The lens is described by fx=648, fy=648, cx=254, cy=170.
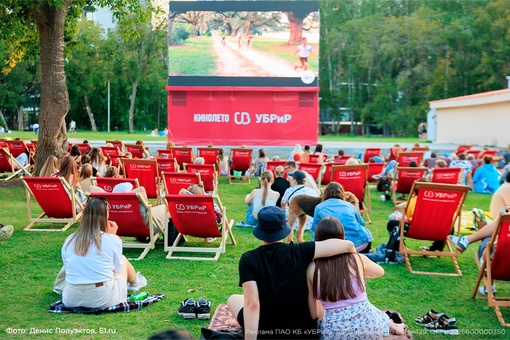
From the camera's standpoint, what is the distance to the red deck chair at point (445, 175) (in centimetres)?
1170

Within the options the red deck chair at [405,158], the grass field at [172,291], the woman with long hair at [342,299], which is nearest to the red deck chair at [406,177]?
the red deck chair at [405,158]

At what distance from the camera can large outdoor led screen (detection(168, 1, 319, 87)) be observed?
25688mm

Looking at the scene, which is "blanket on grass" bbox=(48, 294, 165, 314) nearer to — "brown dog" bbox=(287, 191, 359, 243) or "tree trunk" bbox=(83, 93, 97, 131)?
"brown dog" bbox=(287, 191, 359, 243)

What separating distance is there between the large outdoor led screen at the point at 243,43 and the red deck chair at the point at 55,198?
1697cm

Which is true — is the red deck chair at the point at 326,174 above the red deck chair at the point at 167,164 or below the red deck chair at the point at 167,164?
below

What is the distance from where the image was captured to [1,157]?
52.0 feet

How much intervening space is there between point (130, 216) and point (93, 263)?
8.07 feet

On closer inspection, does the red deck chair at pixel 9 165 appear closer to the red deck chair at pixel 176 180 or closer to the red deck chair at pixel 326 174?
the red deck chair at pixel 176 180

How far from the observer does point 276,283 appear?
12.2 feet

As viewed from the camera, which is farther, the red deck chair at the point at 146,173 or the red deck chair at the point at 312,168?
the red deck chair at the point at 312,168

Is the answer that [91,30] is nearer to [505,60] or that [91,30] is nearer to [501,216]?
[505,60]

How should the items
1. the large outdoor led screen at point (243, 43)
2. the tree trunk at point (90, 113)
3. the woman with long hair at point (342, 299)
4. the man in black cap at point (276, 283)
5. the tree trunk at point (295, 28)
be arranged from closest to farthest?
the man in black cap at point (276, 283), the woman with long hair at point (342, 299), the large outdoor led screen at point (243, 43), the tree trunk at point (295, 28), the tree trunk at point (90, 113)

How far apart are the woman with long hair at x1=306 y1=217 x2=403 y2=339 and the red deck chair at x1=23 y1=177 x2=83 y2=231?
18.7 ft

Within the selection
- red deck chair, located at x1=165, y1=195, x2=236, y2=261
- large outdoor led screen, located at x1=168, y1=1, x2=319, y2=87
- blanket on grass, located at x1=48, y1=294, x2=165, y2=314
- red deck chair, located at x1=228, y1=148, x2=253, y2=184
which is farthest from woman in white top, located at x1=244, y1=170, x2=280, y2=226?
large outdoor led screen, located at x1=168, y1=1, x2=319, y2=87
